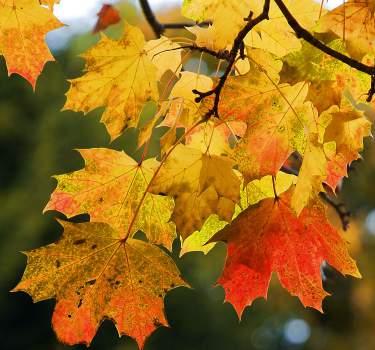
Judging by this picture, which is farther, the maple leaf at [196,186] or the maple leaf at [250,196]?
the maple leaf at [250,196]

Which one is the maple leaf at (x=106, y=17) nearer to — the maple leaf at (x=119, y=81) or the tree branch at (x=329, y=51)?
the maple leaf at (x=119, y=81)

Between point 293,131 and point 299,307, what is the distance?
9373 mm

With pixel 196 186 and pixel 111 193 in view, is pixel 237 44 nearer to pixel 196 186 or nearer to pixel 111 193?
pixel 196 186

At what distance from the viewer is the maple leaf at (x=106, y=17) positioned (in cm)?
197

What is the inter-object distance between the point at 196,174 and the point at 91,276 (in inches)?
9.1

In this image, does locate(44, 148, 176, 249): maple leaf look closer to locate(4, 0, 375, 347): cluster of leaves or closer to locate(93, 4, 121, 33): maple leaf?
locate(4, 0, 375, 347): cluster of leaves

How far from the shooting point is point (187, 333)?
8672 millimetres

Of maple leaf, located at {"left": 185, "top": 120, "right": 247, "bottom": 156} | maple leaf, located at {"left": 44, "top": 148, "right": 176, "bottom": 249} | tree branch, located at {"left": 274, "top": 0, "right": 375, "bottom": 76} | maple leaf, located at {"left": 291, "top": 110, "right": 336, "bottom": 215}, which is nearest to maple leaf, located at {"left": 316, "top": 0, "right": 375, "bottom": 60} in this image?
tree branch, located at {"left": 274, "top": 0, "right": 375, "bottom": 76}

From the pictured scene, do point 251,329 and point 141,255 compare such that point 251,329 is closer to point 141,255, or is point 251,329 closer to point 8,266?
point 8,266

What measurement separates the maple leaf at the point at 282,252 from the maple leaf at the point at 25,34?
39 centimetres

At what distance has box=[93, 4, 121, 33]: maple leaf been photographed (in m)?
1.97

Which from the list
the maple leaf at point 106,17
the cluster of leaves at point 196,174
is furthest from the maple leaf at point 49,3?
the maple leaf at point 106,17

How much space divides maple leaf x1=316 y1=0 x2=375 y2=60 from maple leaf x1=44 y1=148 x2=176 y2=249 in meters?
0.38

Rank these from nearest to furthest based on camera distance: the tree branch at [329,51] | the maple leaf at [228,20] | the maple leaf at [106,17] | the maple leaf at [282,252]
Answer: the tree branch at [329,51], the maple leaf at [228,20], the maple leaf at [282,252], the maple leaf at [106,17]
